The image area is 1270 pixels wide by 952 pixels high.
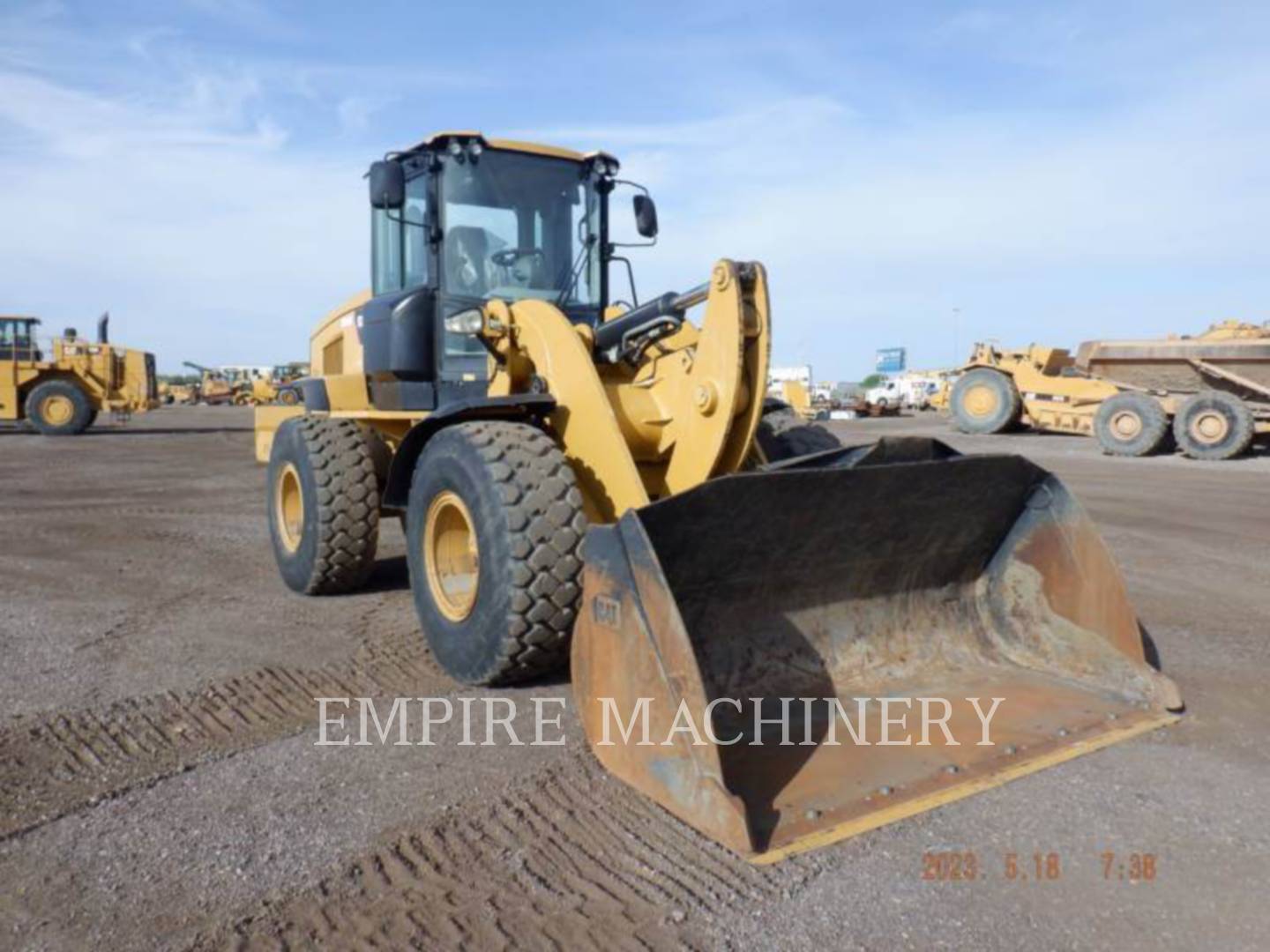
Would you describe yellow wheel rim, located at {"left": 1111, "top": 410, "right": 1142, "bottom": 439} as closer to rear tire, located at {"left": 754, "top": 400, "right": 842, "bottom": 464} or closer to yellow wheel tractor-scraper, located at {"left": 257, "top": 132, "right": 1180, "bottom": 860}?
rear tire, located at {"left": 754, "top": 400, "right": 842, "bottom": 464}

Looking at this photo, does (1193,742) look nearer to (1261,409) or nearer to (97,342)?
(1261,409)

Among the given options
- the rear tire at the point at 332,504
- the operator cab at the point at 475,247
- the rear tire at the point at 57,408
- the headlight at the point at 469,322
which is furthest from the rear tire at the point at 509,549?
the rear tire at the point at 57,408

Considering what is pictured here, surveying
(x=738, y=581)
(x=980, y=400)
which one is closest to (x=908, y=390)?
(x=980, y=400)

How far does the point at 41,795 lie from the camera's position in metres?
3.25

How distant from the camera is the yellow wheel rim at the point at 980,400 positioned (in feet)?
72.4

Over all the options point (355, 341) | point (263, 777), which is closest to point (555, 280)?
point (355, 341)

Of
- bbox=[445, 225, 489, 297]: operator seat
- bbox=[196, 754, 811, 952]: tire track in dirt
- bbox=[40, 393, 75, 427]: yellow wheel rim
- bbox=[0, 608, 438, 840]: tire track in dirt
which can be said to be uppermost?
bbox=[445, 225, 489, 297]: operator seat

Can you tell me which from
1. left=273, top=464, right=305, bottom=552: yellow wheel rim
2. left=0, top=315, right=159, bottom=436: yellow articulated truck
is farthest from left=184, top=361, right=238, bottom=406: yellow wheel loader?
left=273, top=464, right=305, bottom=552: yellow wheel rim

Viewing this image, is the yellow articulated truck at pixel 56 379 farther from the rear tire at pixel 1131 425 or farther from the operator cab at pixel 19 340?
the rear tire at pixel 1131 425

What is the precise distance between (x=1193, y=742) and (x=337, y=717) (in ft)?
10.7

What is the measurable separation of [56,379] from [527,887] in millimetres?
25292

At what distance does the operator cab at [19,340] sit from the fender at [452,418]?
22699 millimetres
